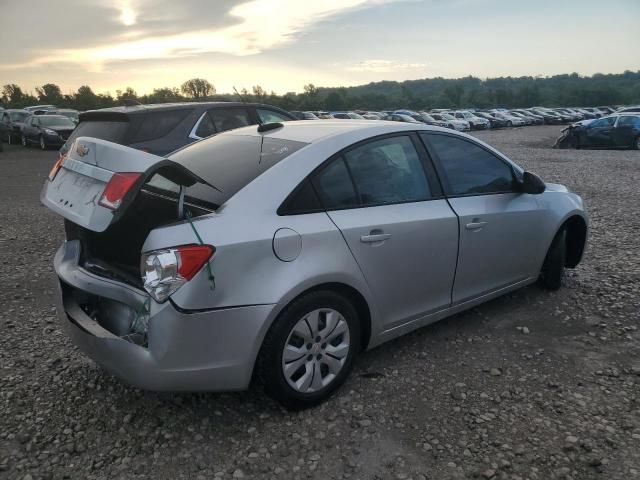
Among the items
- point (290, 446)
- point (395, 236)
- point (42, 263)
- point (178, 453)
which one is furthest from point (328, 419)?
point (42, 263)

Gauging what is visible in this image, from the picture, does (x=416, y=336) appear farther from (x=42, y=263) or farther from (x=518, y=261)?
(x=42, y=263)

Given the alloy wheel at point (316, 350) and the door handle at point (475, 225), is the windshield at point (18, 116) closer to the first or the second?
the door handle at point (475, 225)

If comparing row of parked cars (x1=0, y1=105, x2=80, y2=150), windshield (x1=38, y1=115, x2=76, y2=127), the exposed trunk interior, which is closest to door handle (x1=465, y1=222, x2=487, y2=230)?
the exposed trunk interior

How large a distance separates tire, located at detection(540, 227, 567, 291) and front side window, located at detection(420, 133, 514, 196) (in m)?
0.83

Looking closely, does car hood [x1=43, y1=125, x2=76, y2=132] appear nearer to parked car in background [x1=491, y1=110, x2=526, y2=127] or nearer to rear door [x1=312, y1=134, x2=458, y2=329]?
rear door [x1=312, y1=134, x2=458, y2=329]

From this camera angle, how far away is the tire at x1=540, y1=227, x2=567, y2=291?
178 inches

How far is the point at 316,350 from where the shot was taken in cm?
290

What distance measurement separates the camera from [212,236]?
99.8 inches

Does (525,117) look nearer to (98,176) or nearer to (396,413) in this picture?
(396,413)

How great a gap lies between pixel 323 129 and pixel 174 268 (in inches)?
58.0

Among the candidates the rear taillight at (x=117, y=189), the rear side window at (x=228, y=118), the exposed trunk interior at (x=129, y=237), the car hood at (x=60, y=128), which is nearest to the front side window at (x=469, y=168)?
the exposed trunk interior at (x=129, y=237)

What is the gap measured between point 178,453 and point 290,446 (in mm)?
565

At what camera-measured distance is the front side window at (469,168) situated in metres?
3.67

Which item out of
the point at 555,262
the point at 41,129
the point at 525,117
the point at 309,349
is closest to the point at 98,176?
the point at 309,349
